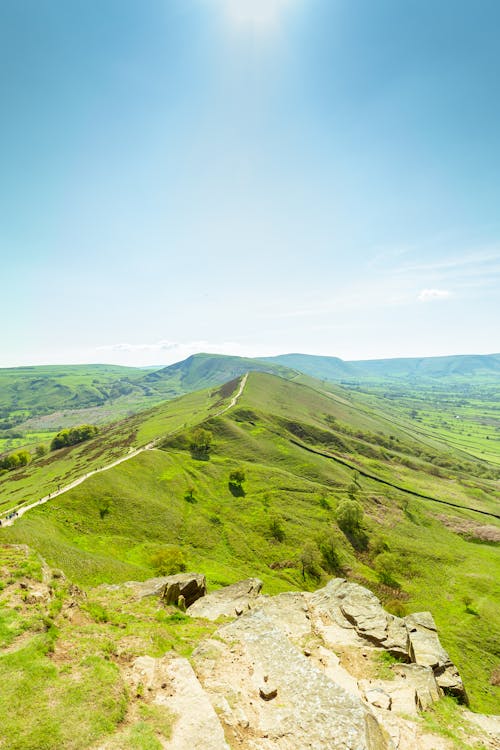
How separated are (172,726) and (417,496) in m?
139

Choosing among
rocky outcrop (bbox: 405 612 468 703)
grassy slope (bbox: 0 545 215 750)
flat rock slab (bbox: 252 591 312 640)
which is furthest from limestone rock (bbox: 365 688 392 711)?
grassy slope (bbox: 0 545 215 750)

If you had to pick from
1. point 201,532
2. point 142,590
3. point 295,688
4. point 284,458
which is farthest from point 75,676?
point 284,458

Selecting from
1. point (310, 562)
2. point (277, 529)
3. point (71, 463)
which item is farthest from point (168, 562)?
point (71, 463)

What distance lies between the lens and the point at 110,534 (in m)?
66.2

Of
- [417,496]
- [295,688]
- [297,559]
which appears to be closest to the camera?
[295,688]

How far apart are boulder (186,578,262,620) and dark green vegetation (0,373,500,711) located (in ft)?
55.4

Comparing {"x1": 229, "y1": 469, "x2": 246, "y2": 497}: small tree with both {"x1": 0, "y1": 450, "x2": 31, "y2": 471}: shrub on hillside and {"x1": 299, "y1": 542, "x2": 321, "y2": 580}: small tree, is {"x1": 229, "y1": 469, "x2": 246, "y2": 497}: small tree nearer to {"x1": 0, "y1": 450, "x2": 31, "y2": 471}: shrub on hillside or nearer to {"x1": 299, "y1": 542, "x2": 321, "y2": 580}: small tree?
{"x1": 299, "y1": 542, "x2": 321, "y2": 580}: small tree

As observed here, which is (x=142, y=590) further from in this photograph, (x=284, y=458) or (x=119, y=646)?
(x=284, y=458)

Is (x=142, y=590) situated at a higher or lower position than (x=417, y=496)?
higher

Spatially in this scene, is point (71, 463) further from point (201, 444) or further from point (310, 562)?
point (310, 562)

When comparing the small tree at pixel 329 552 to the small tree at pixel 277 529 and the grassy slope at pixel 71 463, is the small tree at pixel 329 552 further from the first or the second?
the grassy slope at pixel 71 463

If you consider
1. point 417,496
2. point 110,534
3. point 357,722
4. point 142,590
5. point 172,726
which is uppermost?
point 172,726

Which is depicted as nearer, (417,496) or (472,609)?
(472,609)

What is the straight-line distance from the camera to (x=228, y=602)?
3888 cm
